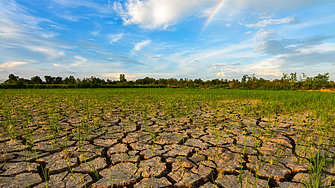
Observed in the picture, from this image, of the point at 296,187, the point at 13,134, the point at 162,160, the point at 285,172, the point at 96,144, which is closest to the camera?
the point at 296,187

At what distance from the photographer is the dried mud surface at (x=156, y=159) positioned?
1536 mm

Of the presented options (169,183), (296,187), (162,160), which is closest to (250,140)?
(296,187)

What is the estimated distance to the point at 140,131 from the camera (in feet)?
9.82

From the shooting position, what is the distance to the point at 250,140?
99.8 inches

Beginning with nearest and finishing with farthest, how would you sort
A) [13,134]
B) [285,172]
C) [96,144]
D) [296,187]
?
[296,187]
[285,172]
[96,144]
[13,134]

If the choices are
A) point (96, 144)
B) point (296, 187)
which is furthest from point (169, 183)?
point (96, 144)

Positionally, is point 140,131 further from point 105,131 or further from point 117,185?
point 117,185

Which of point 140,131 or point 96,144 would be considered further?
point 140,131

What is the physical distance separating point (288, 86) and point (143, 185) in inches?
879

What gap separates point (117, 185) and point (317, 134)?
3.34 meters

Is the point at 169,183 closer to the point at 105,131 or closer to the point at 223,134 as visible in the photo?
the point at 223,134

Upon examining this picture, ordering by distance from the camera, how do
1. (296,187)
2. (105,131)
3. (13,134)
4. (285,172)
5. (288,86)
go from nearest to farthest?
1. (296,187)
2. (285,172)
3. (13,134)
4. (105,131)
5. (288,86)

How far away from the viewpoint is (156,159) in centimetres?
192

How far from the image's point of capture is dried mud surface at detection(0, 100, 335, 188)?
60.5 inches
